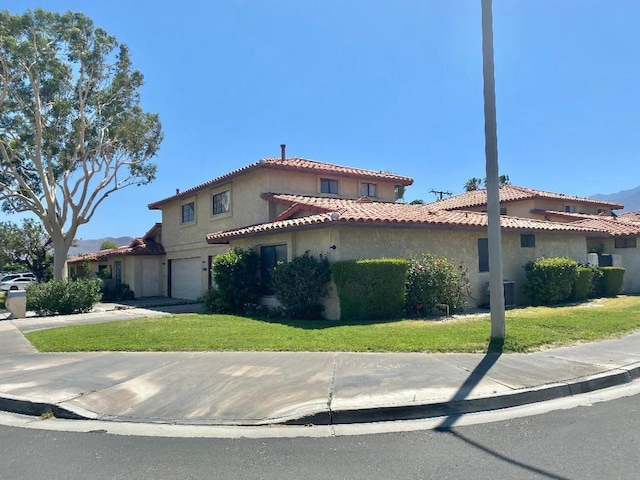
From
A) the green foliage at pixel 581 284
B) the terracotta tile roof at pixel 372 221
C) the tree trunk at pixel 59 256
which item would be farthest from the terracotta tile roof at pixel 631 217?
the tree trunk at pixel 59 256

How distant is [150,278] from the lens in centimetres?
2900

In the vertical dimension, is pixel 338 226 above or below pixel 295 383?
above

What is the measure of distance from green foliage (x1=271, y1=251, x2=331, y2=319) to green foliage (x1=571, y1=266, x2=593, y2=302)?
9.44 meters

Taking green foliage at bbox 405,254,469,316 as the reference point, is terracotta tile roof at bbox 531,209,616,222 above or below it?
above

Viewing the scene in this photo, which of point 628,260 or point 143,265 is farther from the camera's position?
point 143,265

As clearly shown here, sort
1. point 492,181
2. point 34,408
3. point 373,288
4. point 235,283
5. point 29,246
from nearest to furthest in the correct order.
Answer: point 34,408
point 492,181
point 373,288
point 235,283
point 29,246

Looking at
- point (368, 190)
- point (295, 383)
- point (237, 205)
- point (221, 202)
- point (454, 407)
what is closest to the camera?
point (454, 407)

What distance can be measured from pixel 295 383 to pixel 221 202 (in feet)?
57.4

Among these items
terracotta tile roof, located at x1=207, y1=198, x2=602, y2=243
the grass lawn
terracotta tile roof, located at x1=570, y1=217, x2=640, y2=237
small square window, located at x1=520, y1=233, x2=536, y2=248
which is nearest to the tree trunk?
terracotta tile roof, located at x1=207, y1=198, x2=602, y2=243

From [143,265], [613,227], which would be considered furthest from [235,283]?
[613,227]

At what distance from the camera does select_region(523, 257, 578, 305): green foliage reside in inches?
650

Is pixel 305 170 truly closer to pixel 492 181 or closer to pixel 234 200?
pixel 234 200

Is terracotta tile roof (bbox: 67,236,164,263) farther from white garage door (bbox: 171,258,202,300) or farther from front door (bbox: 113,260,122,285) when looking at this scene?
white garage door (bbox: 171,258,202,300)

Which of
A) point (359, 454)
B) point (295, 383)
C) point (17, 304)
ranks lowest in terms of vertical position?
point (359, 454)
